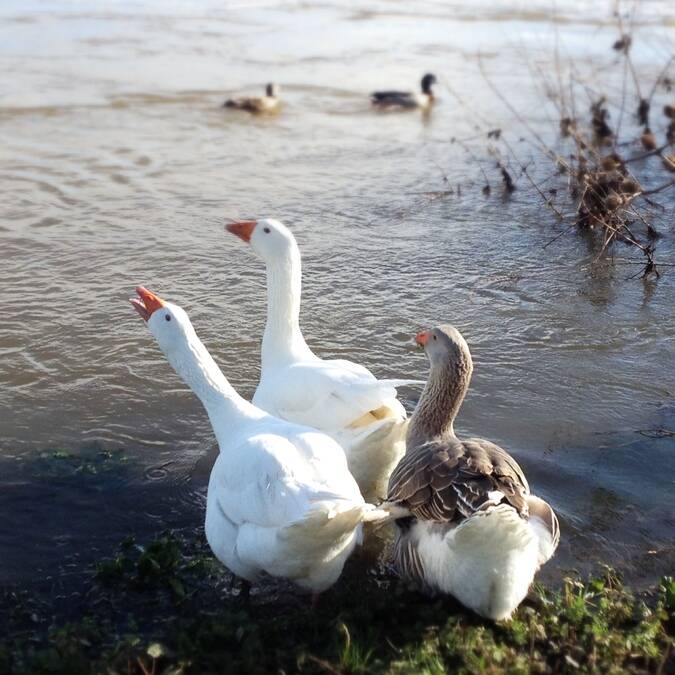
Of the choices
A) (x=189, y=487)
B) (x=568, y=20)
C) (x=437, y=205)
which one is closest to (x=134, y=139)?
(x=437, y=205)

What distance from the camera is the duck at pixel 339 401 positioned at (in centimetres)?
495

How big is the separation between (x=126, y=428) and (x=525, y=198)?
6.22m

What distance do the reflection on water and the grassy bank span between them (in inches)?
16.8

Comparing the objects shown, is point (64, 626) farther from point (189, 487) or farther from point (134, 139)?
point (134, 139)

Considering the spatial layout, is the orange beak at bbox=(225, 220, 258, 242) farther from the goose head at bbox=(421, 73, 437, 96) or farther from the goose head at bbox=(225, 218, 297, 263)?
the goose head at bbox=(421, 73, 437, 96)

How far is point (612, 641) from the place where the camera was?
12.2 ft

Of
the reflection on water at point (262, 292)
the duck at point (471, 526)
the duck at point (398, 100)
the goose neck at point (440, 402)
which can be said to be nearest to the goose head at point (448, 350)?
the goose neck at point (440, 402)

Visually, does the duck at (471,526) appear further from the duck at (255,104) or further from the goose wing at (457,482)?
the duck at (255,104)

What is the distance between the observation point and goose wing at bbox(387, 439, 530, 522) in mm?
3920

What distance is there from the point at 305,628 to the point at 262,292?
14.2 feet

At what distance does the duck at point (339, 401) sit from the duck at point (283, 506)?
55cm

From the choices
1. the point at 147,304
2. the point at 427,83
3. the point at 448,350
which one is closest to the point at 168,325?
the point at 147,304

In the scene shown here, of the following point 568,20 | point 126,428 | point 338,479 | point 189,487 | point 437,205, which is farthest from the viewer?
point 568,20

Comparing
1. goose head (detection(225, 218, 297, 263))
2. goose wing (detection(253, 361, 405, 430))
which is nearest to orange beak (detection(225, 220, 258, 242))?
goose head (detection(225, 218, 297, 263))
